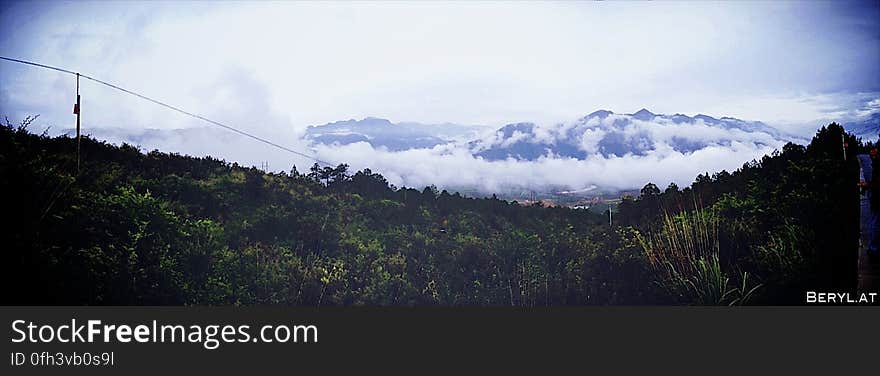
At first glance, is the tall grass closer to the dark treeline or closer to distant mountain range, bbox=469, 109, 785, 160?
the dark treeline

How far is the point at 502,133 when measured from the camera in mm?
5875

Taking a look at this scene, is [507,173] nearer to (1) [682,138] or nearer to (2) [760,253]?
(1) [682,138]

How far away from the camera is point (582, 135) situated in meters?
5.78

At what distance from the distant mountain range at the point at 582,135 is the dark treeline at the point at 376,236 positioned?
344 millimetres

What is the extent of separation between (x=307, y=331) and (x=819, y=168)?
462 centimetres

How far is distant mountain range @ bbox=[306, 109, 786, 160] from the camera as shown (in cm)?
566

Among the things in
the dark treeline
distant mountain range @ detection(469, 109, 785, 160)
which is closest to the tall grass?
the dark treeline

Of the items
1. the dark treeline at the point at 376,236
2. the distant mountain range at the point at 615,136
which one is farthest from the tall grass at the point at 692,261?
the distant mountain range at the point at 615,136

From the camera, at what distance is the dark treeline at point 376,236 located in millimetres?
5047

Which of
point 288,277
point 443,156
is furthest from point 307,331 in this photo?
point 443,156

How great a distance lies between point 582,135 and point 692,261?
4.88 ft

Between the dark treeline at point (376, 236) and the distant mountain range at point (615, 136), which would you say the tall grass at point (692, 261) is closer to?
the dark treeline at point (376, 236)

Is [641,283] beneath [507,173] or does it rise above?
beneath

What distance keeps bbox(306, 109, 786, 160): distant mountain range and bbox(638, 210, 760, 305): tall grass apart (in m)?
0.70
